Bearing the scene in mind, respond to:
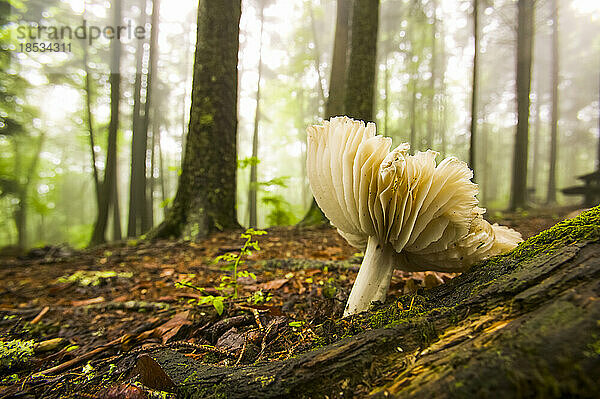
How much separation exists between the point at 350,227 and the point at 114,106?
8.69 metres

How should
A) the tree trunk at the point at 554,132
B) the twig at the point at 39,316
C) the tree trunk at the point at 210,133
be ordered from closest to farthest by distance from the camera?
the twig at the point at 39,316 < the tree trunk at the point at 210,133 < the tree trunk at the point at 554,132

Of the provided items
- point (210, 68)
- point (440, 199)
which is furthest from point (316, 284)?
point (210, 68)

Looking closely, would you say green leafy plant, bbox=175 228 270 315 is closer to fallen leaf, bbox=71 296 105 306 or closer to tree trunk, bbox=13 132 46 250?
fallen leaf, bbox=71 296 105 306

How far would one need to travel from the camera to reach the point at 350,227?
1731 mm

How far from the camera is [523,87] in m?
9.77

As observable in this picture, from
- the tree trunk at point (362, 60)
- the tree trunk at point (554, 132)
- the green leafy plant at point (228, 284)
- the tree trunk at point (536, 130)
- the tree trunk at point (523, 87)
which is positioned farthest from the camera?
the tree trunk at point (536, 130)

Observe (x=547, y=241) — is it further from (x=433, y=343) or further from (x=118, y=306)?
(x=118, y=306)

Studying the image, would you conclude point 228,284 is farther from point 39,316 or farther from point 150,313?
point 39,316

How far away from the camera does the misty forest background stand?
7.93 meters

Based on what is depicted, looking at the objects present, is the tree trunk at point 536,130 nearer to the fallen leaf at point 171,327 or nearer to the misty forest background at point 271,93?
the misty forest background at point 271,93

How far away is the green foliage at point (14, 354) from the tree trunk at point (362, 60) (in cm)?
514

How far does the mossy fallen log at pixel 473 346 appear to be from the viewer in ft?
2.38
